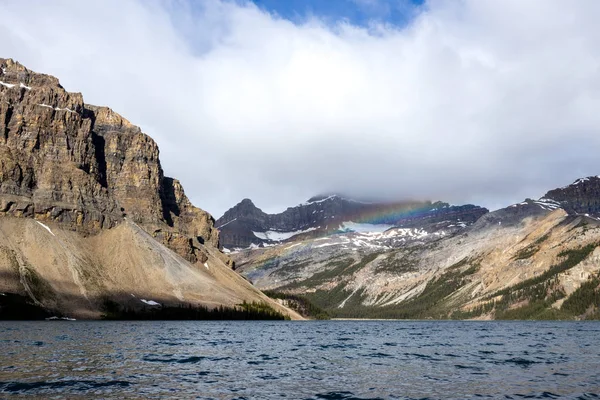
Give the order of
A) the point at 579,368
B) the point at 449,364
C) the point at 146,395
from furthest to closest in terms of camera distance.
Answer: the point at 449,364 → the point at 579,368 → the point at 146,395

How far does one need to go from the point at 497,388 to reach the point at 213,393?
21994mm

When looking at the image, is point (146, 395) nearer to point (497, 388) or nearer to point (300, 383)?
point (300, 383)

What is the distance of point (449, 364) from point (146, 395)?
119 ft

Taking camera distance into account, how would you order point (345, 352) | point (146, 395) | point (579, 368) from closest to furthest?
point (146, 395)
point (579, 368)
point (345, 352)

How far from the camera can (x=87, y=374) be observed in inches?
1923

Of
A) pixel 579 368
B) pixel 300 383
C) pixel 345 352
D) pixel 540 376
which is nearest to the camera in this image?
pixel 300 383

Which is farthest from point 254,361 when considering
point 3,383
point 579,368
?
point 579,368

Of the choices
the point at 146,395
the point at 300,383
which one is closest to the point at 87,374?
the point at 146,395

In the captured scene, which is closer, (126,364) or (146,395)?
(146,395)

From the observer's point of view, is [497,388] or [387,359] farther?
[387,359]

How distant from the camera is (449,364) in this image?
62281 mm

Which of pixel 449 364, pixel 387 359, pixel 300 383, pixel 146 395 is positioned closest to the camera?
pixel 146 395

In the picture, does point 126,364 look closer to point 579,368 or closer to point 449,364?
point 449,364

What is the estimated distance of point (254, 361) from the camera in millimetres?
65875
